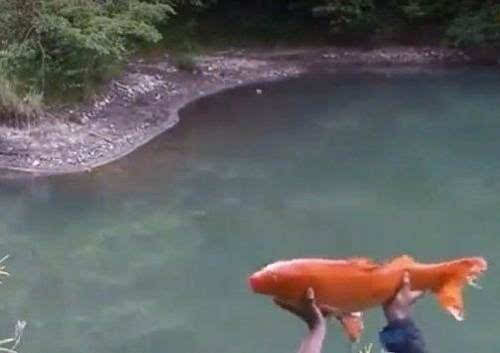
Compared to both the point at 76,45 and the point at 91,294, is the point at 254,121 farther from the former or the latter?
the point at 91,294

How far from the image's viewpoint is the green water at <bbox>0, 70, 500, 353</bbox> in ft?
17.1

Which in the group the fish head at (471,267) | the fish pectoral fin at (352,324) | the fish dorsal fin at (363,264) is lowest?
the fish pectoral fin at (352,324)

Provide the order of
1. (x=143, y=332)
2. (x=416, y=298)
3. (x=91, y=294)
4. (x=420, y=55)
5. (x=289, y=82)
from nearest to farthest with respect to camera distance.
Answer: (x=416, y=298)
(x=143, y=332)
(x=91, y=294)
(x=289, y=82)
(x=420, y=55)

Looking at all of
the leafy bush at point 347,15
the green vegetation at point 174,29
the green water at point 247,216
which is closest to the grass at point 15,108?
the green vegetation at point 174,29

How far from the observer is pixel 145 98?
8.84m

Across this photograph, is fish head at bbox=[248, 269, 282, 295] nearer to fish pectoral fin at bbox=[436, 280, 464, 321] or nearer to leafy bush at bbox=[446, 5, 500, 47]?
fish pectoral fin at bbox=[436, 280, 464, 321]

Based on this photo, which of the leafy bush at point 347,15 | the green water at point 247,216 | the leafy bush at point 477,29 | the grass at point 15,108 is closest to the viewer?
the green water at point 247,216

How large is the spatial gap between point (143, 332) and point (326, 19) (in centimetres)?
629

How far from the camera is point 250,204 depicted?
6820 millimetres

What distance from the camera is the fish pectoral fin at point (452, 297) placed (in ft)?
5.06

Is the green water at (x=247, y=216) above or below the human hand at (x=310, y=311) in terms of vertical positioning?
below

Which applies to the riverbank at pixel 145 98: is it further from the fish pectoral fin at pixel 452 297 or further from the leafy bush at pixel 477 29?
the fish pectoral fin at pixel 452 297

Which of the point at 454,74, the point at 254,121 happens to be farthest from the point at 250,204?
the point at 454,74

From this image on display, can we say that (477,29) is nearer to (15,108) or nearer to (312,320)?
(15,108)
